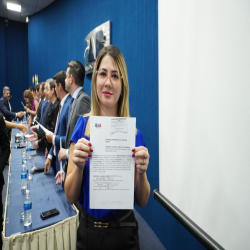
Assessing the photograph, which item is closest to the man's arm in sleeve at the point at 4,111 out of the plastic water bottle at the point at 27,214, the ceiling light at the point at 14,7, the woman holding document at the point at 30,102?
the woman holding document at the point at 30,102

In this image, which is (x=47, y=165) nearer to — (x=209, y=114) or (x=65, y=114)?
(x=65, y=114)

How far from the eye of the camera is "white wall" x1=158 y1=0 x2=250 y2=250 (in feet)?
2.27

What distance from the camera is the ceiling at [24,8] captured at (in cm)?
566

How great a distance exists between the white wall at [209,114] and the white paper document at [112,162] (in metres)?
0.40

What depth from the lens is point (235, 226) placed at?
714 millimetres

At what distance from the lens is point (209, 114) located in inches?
33.3

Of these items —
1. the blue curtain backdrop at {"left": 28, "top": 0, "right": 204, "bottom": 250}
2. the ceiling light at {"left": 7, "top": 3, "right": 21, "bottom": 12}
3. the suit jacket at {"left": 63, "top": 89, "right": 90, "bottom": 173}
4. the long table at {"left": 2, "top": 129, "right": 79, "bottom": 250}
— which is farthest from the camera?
the ceiling light at {"left": 7, "top": 3, "right": 21, "bottom": 12}

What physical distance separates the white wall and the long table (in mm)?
695

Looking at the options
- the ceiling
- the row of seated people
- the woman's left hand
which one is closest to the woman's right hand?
the woman's left hand

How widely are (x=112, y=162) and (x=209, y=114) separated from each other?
0.51m

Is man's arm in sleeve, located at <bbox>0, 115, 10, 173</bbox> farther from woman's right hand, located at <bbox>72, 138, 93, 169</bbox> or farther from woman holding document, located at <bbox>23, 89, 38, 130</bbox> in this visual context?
woman holding document, located at <bbox>23, 89, 38, 130</bbox>

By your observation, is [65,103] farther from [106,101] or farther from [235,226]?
[235,226]

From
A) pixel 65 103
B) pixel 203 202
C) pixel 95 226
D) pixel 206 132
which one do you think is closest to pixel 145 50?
pixel 65 103

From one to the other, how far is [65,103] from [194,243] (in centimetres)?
165
